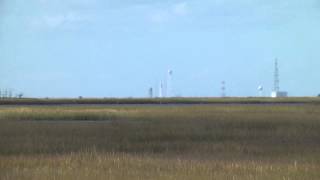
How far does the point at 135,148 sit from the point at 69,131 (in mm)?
9618

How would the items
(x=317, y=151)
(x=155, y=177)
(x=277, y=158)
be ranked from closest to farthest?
(x=155, y=177)
(x=277, y=158)
(x=317, y=151)

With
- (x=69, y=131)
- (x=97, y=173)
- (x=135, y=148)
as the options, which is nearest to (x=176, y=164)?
(x=97, y=173)

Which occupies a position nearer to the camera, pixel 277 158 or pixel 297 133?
pixel 277 158

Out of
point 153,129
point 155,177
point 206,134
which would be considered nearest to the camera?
point 155,177

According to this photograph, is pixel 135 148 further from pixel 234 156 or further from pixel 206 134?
pixel 206 134

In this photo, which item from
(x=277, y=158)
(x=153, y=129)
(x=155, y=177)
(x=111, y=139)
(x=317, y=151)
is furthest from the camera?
(x=153, y=129)

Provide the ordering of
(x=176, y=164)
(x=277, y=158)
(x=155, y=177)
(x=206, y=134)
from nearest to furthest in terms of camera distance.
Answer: (x=155, y=177) < (x=176, y=164) < (x=277, y=158) < (x=206, y=134)

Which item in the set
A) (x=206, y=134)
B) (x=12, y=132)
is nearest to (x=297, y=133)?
(x=206, y=134)

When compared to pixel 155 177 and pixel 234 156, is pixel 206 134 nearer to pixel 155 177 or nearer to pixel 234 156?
pixel 234 156

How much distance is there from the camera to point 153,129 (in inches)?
1465

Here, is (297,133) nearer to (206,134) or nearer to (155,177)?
(206,134)

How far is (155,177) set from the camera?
16.6m

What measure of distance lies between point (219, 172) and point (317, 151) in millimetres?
8878

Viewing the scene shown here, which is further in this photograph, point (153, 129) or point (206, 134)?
point (153, 129)
